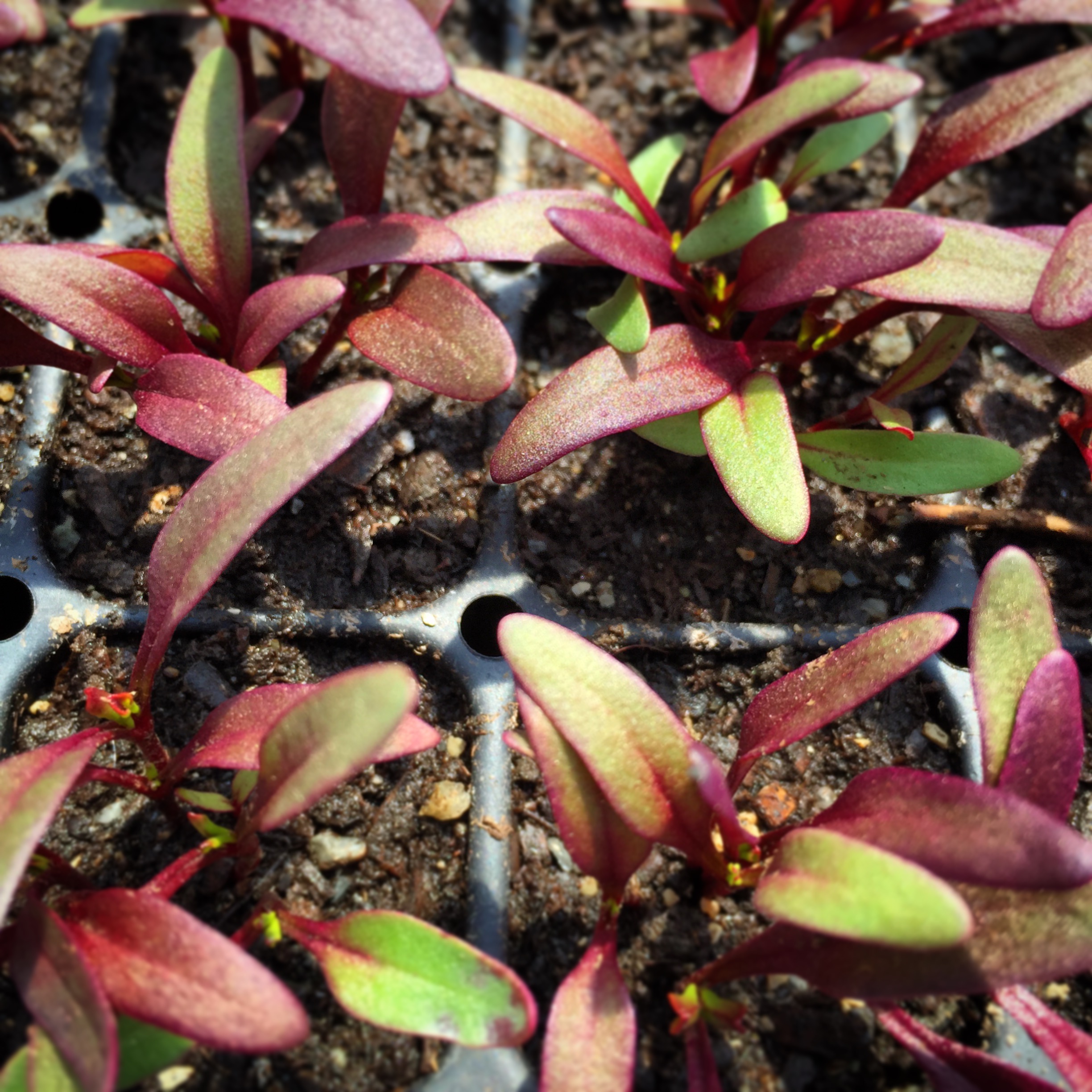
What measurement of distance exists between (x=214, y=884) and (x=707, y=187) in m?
0.81

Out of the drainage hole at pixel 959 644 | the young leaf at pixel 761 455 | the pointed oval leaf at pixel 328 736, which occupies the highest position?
the young leaf at pixel 761 455

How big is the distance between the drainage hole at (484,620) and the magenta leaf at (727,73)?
21.4 inches

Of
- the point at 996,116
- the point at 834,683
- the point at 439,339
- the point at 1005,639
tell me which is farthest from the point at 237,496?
the point at 996,116

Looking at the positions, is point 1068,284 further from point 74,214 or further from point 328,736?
point 74,214

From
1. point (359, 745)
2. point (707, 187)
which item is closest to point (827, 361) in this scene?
point (707, 187)

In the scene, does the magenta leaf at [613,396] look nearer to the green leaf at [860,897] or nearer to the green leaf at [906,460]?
the green leaf at [906,460]

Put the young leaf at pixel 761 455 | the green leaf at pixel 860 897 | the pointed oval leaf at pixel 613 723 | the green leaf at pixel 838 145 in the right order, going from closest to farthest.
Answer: the green leaf at pixel 860 897, the pointed oval leaf at pixel 613 723, the young leaf at pixel 761 455, the green leaf at pixel 838 145

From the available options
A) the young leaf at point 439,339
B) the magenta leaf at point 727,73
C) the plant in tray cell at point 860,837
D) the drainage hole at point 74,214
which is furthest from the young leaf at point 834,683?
the drainage hole at point 74,214

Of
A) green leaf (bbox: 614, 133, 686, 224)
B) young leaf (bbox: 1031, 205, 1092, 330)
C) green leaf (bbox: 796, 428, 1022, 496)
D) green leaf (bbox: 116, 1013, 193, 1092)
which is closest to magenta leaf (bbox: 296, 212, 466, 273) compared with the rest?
green leaf (bbox: 614, 133, 686, 224)

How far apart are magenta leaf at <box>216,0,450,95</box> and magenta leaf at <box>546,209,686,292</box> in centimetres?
14

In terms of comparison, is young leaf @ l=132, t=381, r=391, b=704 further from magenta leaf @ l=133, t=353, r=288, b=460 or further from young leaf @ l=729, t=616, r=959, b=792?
young leaf @ l=729, t=616, r=959, b=792

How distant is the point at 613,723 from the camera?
0.63 metres

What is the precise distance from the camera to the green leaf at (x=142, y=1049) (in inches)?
22.4

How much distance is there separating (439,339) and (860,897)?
56cm
